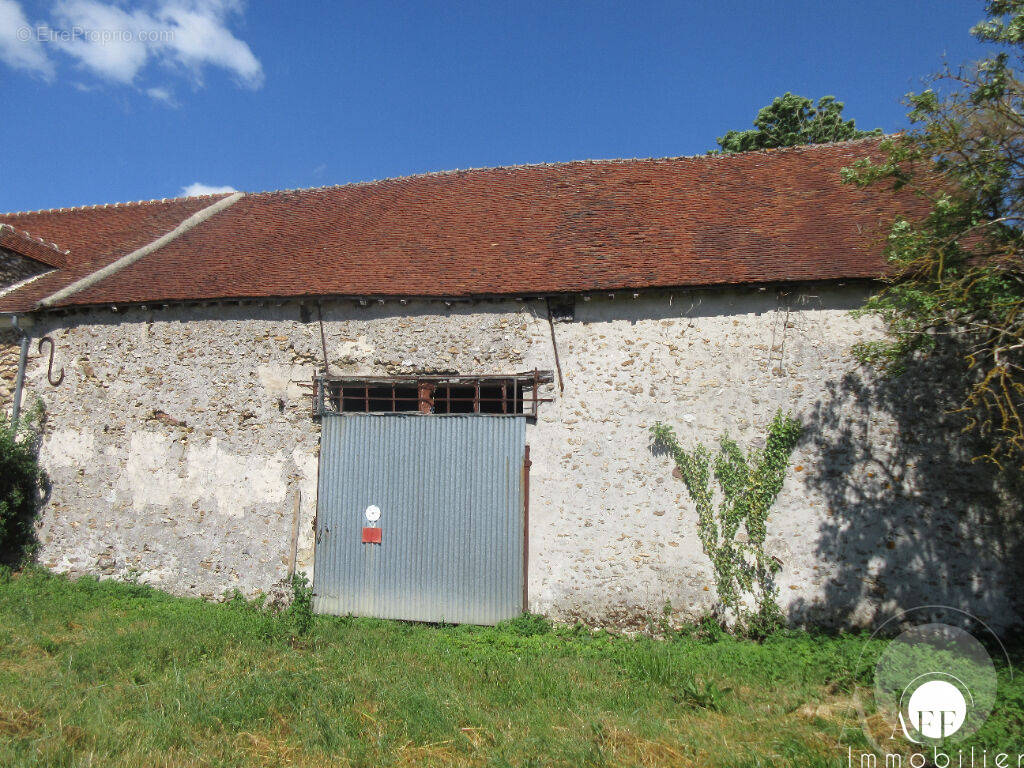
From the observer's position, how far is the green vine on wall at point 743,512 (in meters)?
6.85

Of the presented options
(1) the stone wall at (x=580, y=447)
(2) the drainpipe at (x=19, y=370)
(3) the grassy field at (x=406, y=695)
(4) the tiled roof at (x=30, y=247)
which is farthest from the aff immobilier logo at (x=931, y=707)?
(4) the tiled roof at (x=30, y=247)

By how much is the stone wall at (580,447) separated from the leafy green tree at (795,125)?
34.2 feet

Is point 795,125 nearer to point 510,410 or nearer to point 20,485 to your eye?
point 510,410

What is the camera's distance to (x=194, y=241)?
10789 millimetres

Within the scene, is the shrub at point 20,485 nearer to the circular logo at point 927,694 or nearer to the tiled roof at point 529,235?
the tiled roof at point 529,235

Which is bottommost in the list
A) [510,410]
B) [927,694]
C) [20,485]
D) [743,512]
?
[927,694]

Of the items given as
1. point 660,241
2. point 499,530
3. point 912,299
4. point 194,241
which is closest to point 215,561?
point 499,530

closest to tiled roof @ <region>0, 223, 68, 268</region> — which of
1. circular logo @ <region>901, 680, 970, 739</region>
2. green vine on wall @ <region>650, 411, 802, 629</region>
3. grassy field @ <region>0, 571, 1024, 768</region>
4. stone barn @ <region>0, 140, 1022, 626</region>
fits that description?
stone barn @ <region>0, 140, 1022, 626</region>

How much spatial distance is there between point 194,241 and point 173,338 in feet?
9.04

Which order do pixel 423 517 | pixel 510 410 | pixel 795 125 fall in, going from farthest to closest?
pixel 795 125 < pixel 510 410 < pixel 423 517

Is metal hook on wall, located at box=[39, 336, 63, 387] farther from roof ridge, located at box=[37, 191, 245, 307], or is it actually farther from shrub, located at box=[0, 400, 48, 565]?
roof ridge, located at box=[37, 191, 245, 307]

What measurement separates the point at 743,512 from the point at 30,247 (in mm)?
11888

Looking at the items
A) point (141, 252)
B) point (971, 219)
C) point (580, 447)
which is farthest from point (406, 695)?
point (141, 252)

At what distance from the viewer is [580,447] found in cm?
750
